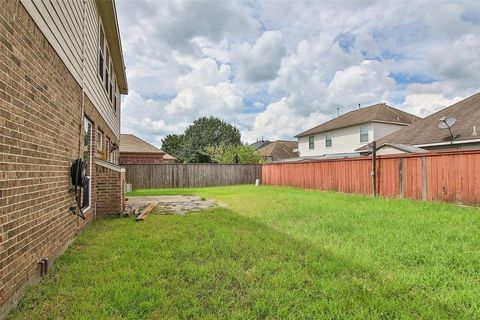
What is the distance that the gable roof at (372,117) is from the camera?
21344 millimetres

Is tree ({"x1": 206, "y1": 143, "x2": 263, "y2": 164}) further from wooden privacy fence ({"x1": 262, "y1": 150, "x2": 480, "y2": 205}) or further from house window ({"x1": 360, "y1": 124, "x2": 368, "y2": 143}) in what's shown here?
wooden privacy fence ({"x1": 262, "y1": 150, "x2": 480, "y2": 205})

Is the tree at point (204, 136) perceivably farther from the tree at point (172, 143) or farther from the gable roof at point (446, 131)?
the gable roof at point (446, 131)

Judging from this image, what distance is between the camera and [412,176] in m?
8.89

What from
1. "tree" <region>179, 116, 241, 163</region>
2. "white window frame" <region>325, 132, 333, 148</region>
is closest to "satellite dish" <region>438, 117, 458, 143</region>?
"white window frame" <region>325, 132, 333, 148</region>

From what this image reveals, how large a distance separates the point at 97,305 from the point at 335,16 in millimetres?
9920

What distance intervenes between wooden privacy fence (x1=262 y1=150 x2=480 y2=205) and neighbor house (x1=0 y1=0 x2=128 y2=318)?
846 cm

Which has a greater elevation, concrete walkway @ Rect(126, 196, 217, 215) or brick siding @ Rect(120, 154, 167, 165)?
brick siding @ Rect(120, 154, 167, 165)

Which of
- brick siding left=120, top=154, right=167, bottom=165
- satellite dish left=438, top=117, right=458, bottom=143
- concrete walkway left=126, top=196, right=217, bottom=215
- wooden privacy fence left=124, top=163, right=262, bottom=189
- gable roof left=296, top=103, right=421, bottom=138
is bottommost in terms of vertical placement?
concrete walkway left=126, top=196, right=217, bottom=215

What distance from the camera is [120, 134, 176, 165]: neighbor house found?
23.7m

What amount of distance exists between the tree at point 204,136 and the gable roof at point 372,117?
64.2 feet

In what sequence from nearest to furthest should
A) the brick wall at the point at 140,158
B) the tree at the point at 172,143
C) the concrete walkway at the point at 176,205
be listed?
the concrete walkway at the point at 176,205, the brick wall at the point at 140,158, the tree at the point at 172,143

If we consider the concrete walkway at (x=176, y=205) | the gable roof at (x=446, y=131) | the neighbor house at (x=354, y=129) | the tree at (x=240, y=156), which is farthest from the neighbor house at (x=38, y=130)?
the tree at (x=240, y=156)

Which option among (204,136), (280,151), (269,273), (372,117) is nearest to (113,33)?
(269,273)

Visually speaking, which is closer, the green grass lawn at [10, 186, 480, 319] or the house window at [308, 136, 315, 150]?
the green grass lawn at [10, 186, 480, 319]
